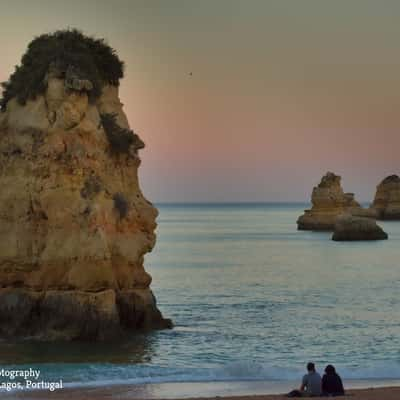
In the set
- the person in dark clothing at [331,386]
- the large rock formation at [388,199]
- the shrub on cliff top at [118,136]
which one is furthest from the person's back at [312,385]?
the large rock formation at [388,199]

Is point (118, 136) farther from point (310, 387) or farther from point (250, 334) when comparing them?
point (310, 387)

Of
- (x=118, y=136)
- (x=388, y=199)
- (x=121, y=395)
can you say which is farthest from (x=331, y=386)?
(x=388, y=199)

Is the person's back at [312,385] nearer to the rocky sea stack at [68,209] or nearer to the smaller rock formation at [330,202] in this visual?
the rocky sea stack at [68,209]

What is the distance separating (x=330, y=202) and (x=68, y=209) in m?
91.6

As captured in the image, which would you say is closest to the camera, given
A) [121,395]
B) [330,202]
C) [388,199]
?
[121,395]

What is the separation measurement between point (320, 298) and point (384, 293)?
4268 mm

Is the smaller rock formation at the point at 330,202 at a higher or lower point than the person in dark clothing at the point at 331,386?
higher

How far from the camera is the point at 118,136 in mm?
31047

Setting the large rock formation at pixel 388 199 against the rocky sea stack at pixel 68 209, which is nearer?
the rocky sea stack at pixel 68 209

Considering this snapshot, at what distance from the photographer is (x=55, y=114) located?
3003 centimetres

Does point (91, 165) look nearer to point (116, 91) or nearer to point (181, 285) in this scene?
point (116, 91)

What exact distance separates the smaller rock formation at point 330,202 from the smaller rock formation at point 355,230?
15.7m

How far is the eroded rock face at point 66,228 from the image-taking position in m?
28.7

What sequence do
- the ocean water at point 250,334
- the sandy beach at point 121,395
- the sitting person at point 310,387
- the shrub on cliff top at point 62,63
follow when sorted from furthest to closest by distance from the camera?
A: 1. the shrub on cliff top at point 62,63
2. the ocean water at point 250,334
3. the sitting person at point 310,387
4. the sandy beach at point 121,395
